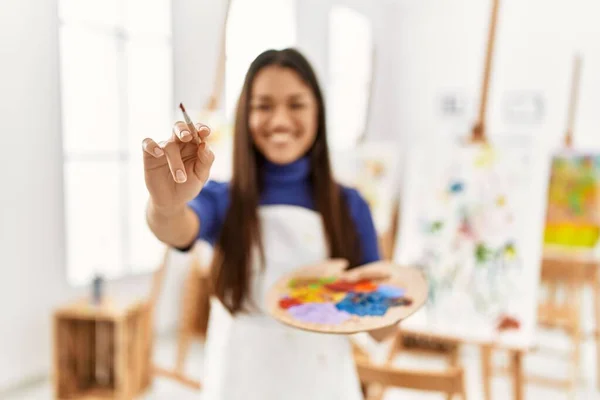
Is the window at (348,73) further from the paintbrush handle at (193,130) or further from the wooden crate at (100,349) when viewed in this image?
the paintbrush handle at (193,130)

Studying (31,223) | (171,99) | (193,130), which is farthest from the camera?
(31,223)

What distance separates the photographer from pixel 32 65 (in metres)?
1.19

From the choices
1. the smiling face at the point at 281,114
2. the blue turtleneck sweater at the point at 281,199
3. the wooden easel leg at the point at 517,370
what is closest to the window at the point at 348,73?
the wooden easel leg at the point at 517,370

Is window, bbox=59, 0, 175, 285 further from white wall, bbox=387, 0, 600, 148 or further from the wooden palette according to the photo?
white wall, bbox=387, 0, 600, 148

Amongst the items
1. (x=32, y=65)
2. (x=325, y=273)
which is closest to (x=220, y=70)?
(x=32, y=65)

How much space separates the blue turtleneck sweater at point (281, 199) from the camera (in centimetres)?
87

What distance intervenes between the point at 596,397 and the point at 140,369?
6.03 ft

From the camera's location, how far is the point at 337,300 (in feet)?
2.30

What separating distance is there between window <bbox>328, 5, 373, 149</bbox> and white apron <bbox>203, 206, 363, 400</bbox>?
2.62 meters

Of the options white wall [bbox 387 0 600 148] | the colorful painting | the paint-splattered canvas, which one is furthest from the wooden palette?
white wall [bbox 387 0 600 148]

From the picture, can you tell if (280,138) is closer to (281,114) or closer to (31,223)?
(281,114)

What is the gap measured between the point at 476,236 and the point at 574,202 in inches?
44.7

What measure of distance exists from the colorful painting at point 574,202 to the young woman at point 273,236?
5.80 feet

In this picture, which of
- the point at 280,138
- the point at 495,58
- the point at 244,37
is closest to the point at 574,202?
the point at 495,58
